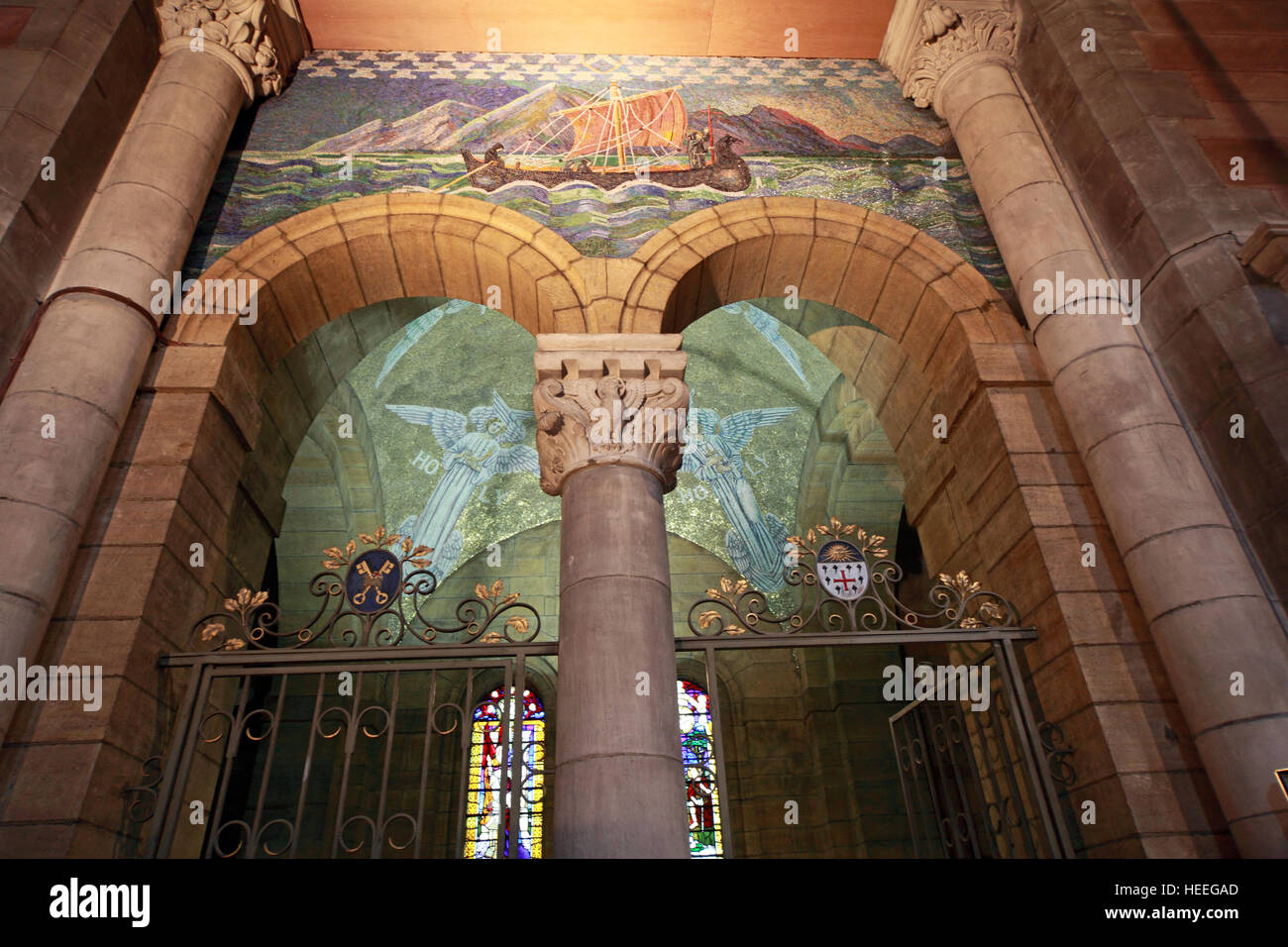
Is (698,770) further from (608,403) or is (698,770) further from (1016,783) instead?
(608,403)

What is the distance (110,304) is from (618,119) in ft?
12.8

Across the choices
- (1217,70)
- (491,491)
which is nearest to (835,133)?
(1217,70)

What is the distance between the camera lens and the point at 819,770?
10.9 metres

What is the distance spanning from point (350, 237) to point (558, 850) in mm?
4227

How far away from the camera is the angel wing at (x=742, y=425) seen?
38.5 ft

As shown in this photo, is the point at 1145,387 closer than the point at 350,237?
Yes

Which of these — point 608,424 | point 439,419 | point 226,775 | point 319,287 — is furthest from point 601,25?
point 226,775

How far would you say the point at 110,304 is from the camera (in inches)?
187

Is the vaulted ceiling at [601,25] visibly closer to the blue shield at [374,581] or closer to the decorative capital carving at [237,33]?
the decorative capital carving at [237,33]

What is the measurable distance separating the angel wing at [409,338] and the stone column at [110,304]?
3.86 meters

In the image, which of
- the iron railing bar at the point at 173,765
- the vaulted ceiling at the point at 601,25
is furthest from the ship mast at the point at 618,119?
the iron railing bar at the point at 173,765

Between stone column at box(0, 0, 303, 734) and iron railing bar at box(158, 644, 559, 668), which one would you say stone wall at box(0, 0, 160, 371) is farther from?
iron railing bar at box(158, 644, 559, 668)
